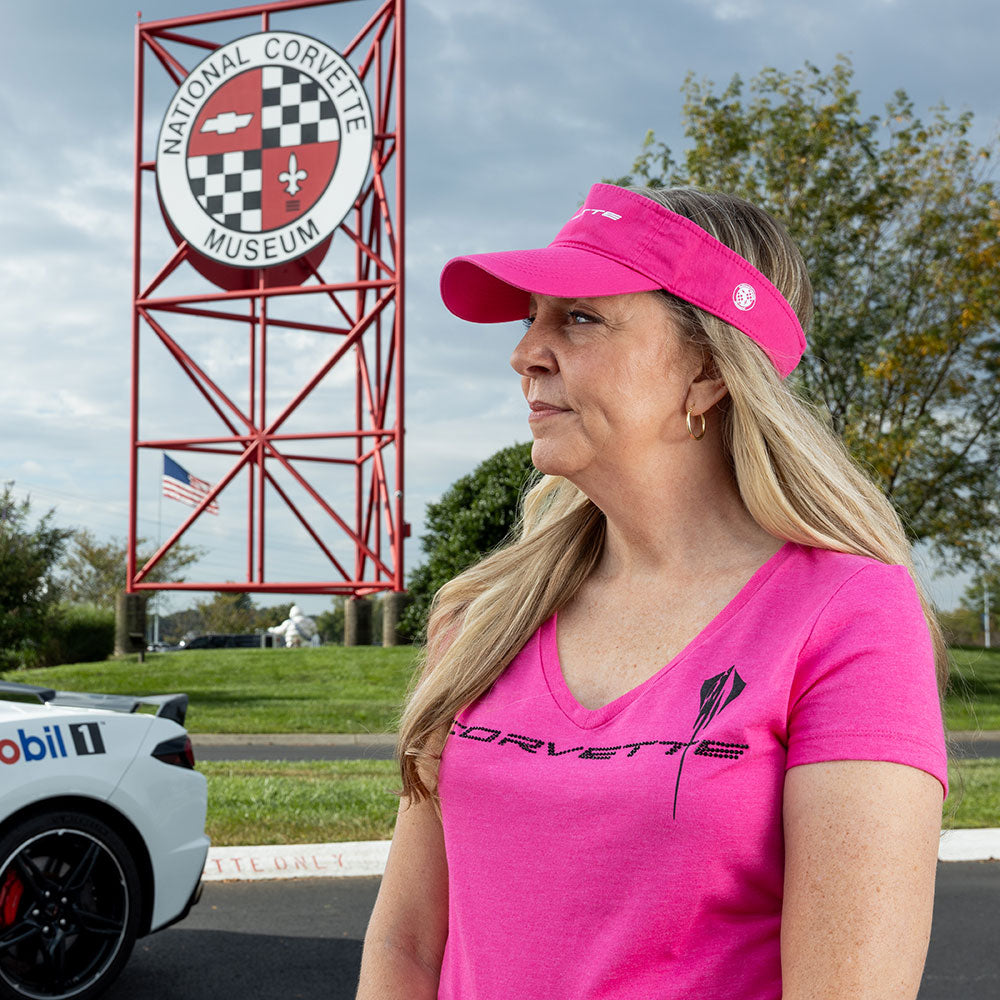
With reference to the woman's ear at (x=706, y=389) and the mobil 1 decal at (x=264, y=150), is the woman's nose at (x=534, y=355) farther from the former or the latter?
the mobil 1 decal at (x=264, y=150)

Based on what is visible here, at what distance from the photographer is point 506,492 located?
76.7 feet

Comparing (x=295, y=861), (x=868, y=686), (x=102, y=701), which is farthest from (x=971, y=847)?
(x=868, y=686)

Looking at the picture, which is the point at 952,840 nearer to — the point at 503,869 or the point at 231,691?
the point at 503,869

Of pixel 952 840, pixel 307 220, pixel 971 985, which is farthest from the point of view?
pixel 307 220

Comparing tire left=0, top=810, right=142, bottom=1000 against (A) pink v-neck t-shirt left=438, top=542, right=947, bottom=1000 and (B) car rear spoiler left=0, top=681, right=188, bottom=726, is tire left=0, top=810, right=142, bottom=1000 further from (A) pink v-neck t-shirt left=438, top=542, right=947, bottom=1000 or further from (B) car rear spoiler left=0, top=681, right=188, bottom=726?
(A) pink v-neck t-shirt left=438, top=542, right=947, bottom=1000

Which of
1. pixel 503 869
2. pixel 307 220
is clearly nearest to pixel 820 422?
pixel 503 869

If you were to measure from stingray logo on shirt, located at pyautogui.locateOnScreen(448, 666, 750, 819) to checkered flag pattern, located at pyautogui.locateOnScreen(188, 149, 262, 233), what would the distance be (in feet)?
60.9

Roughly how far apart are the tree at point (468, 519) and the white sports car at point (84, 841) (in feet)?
57.0

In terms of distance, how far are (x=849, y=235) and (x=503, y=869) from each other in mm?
20414

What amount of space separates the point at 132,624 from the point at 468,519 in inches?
268

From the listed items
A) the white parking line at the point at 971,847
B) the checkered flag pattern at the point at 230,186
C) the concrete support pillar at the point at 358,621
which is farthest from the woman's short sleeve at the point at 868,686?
the concrete support pillar at the point at 358,621

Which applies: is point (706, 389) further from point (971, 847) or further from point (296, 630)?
point (296, 630)

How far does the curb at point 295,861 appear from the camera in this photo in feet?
22.2

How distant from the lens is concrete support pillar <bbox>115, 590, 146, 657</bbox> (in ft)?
76.1
